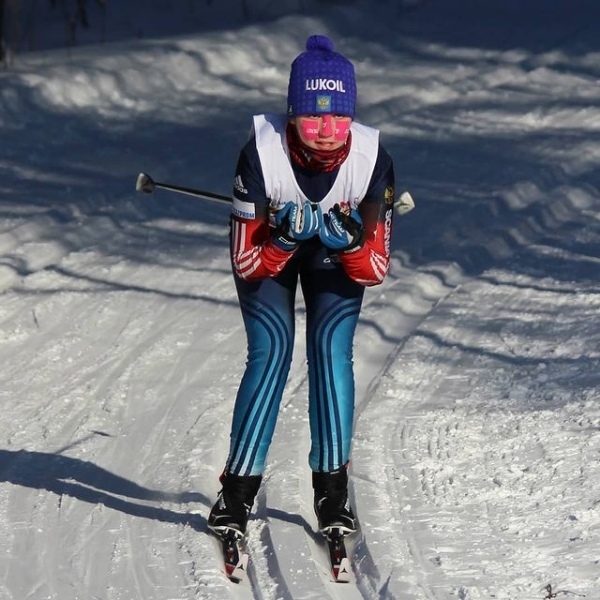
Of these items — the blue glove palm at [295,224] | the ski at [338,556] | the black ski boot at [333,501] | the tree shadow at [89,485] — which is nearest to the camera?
the blue glove palm at [295,224]

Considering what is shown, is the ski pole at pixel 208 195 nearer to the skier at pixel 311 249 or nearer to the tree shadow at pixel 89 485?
the skier at pixel 311 249

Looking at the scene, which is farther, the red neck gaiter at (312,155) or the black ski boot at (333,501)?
the black ski boot at (333,501)

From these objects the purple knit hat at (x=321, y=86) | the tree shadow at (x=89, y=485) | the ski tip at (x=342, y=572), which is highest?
the purple knit hat at (x=321, y=86)

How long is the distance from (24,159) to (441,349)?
440 centimetres

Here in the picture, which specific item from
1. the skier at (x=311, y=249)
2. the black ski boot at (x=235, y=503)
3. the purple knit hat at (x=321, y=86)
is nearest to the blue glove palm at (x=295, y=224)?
the skier at (x=311, y=249)

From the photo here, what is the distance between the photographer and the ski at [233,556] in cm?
488

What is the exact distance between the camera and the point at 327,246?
453cm

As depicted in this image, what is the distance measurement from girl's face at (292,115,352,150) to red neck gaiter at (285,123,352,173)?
1.1 inches

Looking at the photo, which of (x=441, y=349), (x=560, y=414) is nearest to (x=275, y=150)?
(x=560, y=414)

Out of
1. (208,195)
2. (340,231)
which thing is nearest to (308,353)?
(340,231)

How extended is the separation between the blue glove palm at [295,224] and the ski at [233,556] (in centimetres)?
112

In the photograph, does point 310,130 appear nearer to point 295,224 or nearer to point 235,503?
point 295,224

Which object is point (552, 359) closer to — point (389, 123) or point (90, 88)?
point (389, 123)

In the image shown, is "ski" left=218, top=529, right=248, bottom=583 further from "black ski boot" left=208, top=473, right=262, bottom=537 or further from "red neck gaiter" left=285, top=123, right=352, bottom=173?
"red neck gaiter" left=285, top=123, right=352, bottom=173
